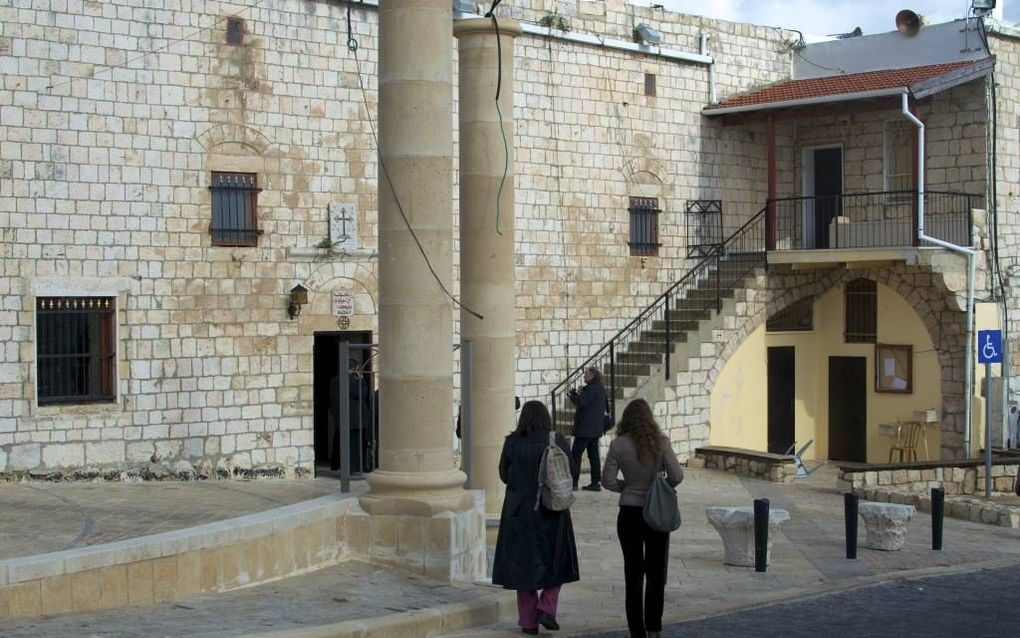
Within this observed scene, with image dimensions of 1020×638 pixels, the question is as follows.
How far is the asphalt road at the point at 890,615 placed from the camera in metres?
9.85

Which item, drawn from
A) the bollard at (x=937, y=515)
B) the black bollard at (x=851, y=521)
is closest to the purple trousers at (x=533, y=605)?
the black bollard at (x=851, y=521)

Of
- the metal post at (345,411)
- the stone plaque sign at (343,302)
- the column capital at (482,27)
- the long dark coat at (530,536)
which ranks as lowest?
the long dark coat at (530,536)

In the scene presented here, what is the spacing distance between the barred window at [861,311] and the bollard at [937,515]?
1135 cm

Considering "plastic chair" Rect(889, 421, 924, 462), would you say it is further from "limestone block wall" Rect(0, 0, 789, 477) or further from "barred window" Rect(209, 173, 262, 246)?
"barred window" Rect(209, 173, 262, 246)

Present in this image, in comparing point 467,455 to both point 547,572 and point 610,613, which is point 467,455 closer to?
point 610,613

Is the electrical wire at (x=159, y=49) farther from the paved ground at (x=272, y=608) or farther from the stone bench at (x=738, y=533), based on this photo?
the stone bench at (x=738, y=533)

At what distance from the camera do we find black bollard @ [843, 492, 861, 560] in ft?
44.9

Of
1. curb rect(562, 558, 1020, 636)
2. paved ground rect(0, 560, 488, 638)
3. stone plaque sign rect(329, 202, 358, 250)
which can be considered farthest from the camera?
stone plaque sign rect(329, 202, 358, 250)

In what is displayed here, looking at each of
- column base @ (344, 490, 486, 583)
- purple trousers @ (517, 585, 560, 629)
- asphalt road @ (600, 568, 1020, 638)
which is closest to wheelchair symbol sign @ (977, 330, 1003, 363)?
asphalt road @ (600, 568, 1020, 638)

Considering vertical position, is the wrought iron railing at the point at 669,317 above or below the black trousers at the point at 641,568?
above

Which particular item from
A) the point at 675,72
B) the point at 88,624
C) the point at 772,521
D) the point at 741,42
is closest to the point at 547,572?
the point at 88,624

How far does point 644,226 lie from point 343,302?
6.52 metres

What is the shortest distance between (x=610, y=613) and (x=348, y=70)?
11105 mm

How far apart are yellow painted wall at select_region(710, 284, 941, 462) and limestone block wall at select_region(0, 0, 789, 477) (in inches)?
149
